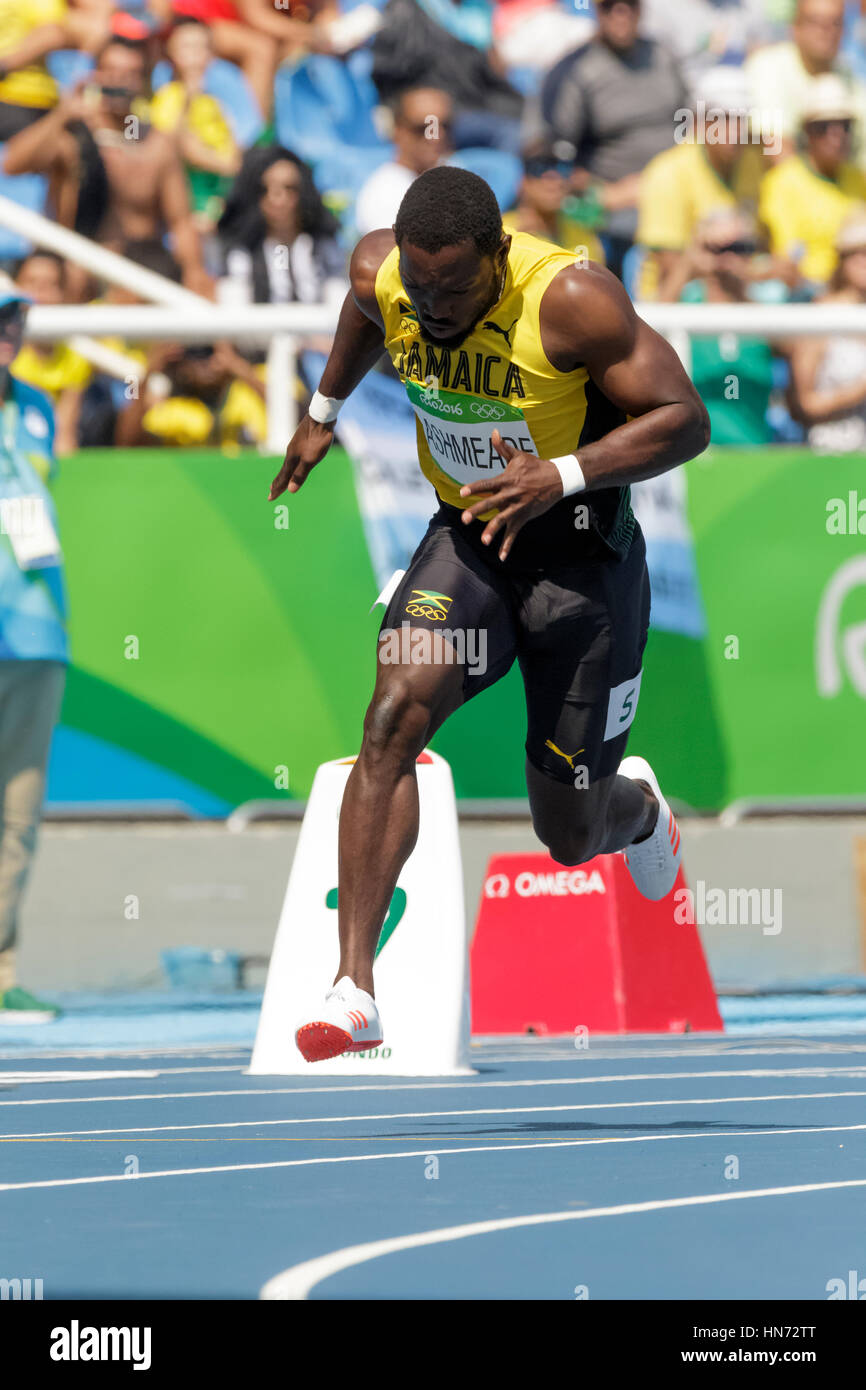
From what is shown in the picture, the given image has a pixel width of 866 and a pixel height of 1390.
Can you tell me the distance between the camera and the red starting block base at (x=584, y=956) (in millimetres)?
9484

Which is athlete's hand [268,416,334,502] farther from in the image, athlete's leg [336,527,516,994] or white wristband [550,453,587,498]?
white wristband [550,453,587,498]

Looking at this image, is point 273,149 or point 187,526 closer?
point 187,526

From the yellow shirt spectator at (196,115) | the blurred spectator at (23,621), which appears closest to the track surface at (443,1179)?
the blurred spectator at (23,621)

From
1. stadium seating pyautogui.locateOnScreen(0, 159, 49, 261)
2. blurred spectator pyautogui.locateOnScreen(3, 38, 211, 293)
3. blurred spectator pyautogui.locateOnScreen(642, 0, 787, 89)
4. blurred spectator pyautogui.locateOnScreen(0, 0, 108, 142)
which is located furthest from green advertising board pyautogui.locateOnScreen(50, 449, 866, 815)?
blurred spectator pyautogui.locateOnScreen(642, 0, 787, 89)

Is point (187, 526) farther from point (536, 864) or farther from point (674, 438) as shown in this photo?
point (674, 438)

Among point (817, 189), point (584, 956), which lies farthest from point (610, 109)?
point (584, 956)

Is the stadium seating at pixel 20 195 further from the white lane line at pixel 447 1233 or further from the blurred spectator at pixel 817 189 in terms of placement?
the white lane line at pixel 447 1233

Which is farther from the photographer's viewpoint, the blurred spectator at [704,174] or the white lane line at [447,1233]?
the blurred spectator at [704,174]

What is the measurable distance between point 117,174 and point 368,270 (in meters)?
7.15

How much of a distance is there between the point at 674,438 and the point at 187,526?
5.72 m

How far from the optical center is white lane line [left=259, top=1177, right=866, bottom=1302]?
3689mm

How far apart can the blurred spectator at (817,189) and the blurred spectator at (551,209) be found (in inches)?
58.7
